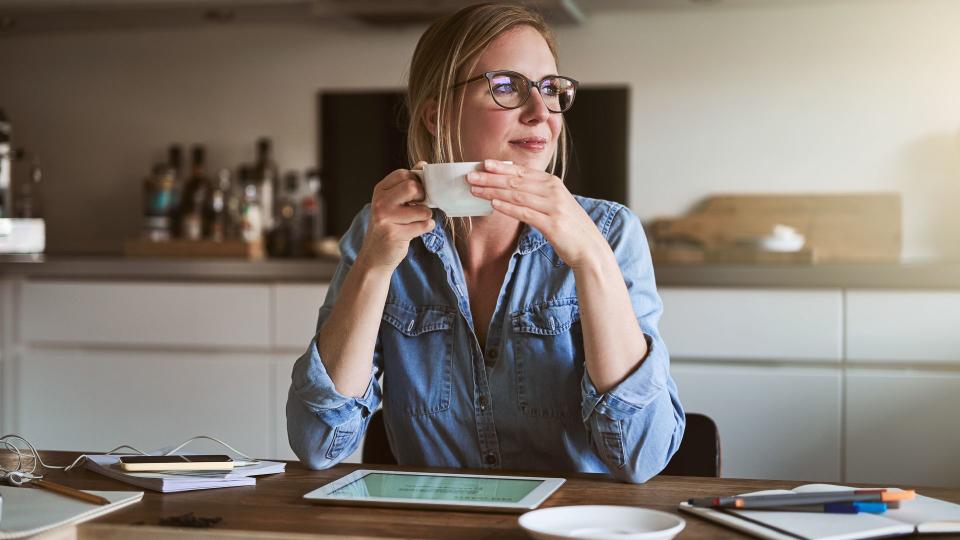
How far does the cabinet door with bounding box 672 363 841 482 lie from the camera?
2.45 m

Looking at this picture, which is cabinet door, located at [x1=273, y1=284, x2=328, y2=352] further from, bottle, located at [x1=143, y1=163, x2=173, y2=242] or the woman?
the woman

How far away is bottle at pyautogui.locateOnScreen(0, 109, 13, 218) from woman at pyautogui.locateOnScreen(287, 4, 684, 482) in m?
2.31

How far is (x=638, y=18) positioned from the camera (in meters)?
3.09

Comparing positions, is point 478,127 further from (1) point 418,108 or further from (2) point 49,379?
(2) point 49,379

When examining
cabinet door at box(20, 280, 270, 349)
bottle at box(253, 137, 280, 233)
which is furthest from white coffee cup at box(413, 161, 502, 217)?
bottle at box(253, 137, 280, 233)

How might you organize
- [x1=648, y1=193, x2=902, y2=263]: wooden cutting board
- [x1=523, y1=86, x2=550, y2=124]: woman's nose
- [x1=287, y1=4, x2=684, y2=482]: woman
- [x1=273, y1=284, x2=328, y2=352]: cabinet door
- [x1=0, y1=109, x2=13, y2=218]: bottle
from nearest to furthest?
[x1=287, y1=4, x2=684, y2=482]: woman → [x1=523, y1=86, x2=550, y2=124]: woman's nose → [x1=273, y1=284, x2=328, y2=352]: cabinet door → [x1=648, y1=193, x2=902, y2=263]: wooden cutting board → [x1=0, y1=109, x2=13, y2=218]: bottle

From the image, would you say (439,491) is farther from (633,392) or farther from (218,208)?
(218,208)

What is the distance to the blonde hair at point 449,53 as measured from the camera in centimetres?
128

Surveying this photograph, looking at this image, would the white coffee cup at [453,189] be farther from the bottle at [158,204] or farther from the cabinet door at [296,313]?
the bottle at [158,204]

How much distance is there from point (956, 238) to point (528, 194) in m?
2.28

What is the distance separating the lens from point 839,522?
804 millimetres

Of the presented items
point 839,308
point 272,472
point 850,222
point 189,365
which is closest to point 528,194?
point 272,472

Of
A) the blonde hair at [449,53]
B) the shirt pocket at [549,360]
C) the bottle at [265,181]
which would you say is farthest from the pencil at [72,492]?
the bottle at [265,181]

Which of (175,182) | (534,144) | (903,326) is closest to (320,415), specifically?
(534,144)
